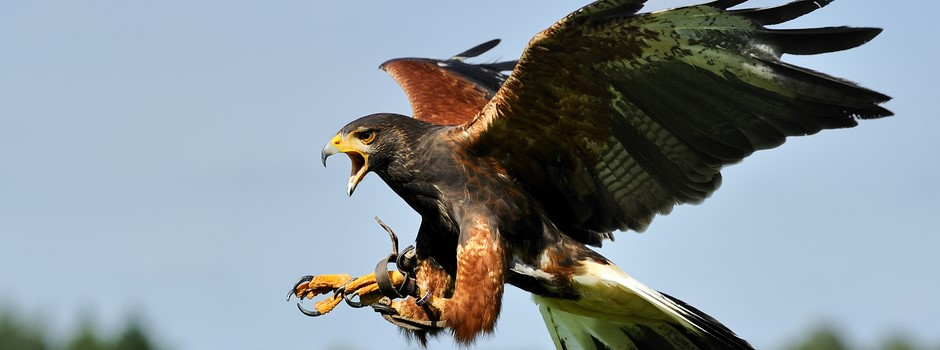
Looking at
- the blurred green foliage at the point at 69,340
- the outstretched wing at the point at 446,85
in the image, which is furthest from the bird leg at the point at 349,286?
the blurred green foliage at the point at 69,340

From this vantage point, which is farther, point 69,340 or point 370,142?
point 69,340

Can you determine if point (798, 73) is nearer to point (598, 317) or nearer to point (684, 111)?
point (684, 111)

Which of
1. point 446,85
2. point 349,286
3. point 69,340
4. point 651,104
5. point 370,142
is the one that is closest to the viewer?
point 651,104

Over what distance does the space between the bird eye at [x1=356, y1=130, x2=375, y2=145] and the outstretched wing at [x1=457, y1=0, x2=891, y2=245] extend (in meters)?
0.55

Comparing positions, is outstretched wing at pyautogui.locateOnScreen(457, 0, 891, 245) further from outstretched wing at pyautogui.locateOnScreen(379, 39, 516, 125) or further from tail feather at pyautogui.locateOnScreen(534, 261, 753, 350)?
outstretched wing at pyautogui.locateOnScreen(379, 39, 516, 125)

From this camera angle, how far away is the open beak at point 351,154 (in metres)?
8.25

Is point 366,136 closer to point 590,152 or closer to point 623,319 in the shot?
point 590,152

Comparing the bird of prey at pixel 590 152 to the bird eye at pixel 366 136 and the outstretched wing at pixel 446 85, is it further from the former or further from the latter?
the outstretched wing at pixel 446 85

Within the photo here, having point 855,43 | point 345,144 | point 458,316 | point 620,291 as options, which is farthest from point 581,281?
point 855,43

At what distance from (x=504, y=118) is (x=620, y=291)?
51.4 inches

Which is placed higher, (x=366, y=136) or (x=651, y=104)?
(x=651, y=104)

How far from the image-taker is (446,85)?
10.6 m

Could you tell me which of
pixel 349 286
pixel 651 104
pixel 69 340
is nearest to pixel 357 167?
pixel 349 286

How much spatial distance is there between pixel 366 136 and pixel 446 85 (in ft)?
7.81
